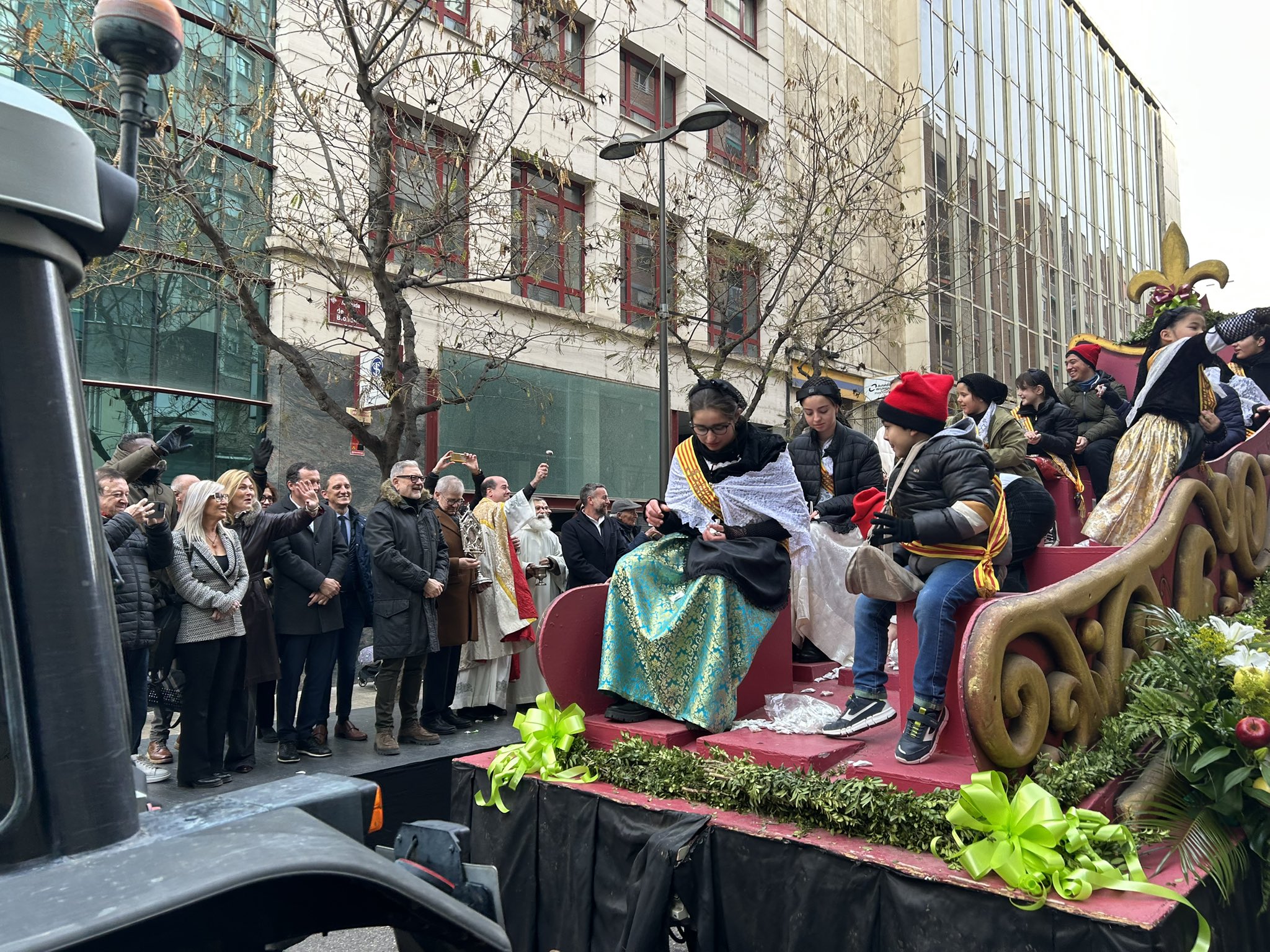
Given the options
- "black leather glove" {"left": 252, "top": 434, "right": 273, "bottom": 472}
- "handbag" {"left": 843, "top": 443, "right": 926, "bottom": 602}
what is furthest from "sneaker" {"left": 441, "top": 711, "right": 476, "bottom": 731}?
"handbag" {"left": 843, "top": 443, "right": 926, "bottom": 602}

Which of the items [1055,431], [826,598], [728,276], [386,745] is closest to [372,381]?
[386,745]

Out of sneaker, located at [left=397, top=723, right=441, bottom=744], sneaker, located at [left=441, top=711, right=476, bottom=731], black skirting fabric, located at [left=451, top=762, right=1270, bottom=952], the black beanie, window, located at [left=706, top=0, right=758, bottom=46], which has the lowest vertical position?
sneaker, located at [left=441, top=711, right=476, bottom=731]

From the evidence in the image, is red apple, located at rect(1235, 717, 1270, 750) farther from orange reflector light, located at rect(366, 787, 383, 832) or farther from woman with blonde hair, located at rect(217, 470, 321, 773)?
woman with blonde hair, located at rect(217, 470, 321, 773)

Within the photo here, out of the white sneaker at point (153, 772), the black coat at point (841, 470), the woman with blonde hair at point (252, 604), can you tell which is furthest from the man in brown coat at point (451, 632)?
the black coat at point (841, 470)

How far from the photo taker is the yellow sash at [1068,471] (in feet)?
25.3

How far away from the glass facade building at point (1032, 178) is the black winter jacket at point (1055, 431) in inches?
625

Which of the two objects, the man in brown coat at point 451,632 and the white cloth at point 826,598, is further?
the man in brown coat at point 451,632

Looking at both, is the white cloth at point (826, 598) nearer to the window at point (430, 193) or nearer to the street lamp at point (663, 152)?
the window at point (430, 193)

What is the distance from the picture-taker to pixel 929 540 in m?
3.75

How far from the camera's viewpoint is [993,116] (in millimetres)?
30438

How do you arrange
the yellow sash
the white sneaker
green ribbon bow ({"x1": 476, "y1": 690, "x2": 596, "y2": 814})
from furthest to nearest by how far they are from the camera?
the yellow sash → the white sneaker → green ribbon bow ({"x1": 476, "y1": 690, "x2": 596, "y2": 814})

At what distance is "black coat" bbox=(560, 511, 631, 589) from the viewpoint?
8.97 meters

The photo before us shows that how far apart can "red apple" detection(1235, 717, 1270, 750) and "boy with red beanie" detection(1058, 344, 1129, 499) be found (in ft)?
15.3

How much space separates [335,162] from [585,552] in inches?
229
